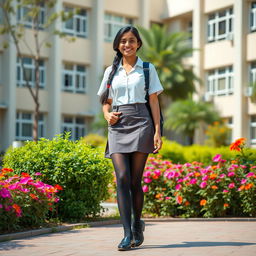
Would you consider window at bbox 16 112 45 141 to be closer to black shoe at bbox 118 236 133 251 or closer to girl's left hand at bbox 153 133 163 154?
girl's left hand at bbox 153 133 163 154

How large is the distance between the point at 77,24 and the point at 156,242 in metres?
33.7

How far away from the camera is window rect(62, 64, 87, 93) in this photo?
38.7 meters

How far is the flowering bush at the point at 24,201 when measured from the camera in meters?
7.50

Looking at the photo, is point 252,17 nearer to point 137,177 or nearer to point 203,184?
point 203,184

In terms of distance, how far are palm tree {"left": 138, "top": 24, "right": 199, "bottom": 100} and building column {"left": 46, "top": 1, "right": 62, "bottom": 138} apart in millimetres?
4680

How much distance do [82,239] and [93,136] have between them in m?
24.1

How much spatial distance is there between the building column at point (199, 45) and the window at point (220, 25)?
1.57 feet

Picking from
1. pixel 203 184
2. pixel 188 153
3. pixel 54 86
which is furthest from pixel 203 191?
pixel 54 86

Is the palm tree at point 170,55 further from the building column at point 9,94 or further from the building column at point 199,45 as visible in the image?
the building column at point 9,94

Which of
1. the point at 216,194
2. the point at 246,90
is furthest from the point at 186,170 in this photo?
the point at 246,90

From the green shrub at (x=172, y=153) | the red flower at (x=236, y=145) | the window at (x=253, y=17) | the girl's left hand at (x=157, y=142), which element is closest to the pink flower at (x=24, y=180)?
the girl's left hand at (x=157, y=142)

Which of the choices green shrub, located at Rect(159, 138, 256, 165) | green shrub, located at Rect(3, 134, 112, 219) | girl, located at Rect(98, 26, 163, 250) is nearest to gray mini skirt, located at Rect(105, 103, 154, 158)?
girl, located at Rect(98, 26, 163, 250)

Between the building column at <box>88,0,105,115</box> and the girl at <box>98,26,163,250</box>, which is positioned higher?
the building column at <box>88,0,105,115</box>

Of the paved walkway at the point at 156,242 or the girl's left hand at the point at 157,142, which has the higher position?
the girl's left hand at the point at 157,142
